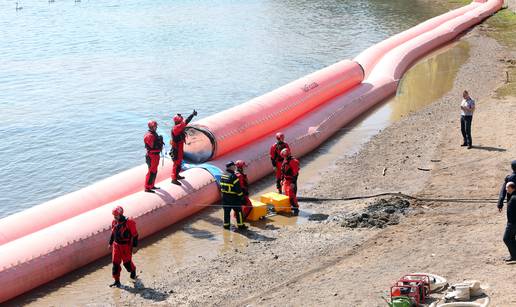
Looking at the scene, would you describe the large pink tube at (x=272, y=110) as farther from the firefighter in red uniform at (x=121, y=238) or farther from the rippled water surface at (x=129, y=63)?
the firefighter in red uniform at (x=121, y=238)

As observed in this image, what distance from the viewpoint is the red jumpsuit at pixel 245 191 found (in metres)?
13.5

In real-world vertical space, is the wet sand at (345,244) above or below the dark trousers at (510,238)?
below

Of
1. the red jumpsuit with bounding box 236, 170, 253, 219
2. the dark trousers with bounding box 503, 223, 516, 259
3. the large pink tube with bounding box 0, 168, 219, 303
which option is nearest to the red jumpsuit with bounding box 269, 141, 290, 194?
the red jumpsuit with bounding box 236, 170, 253, 219

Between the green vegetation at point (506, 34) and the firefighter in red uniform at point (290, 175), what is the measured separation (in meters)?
8.86

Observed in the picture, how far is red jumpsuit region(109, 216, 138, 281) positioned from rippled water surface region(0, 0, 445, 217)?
566cm

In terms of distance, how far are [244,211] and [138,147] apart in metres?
6.86

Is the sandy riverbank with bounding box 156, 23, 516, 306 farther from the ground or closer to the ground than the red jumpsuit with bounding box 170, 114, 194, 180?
closer to the ground

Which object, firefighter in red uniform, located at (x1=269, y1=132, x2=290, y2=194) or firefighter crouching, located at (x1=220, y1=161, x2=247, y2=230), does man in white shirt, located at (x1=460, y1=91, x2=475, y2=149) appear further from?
firefighter crouching, located at (x1=220, y1=161, x2=247, y2=230)

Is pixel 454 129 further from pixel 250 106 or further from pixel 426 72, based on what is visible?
pixel 426 72

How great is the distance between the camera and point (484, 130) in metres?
17.4

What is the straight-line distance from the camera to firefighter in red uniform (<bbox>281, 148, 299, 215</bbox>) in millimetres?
14102

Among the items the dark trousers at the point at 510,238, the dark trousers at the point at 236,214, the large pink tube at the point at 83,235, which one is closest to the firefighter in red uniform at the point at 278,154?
the large pink tube at the point at 83,235

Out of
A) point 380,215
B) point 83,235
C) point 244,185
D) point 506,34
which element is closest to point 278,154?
point 244,185

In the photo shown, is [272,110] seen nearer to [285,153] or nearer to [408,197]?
[285,153]
